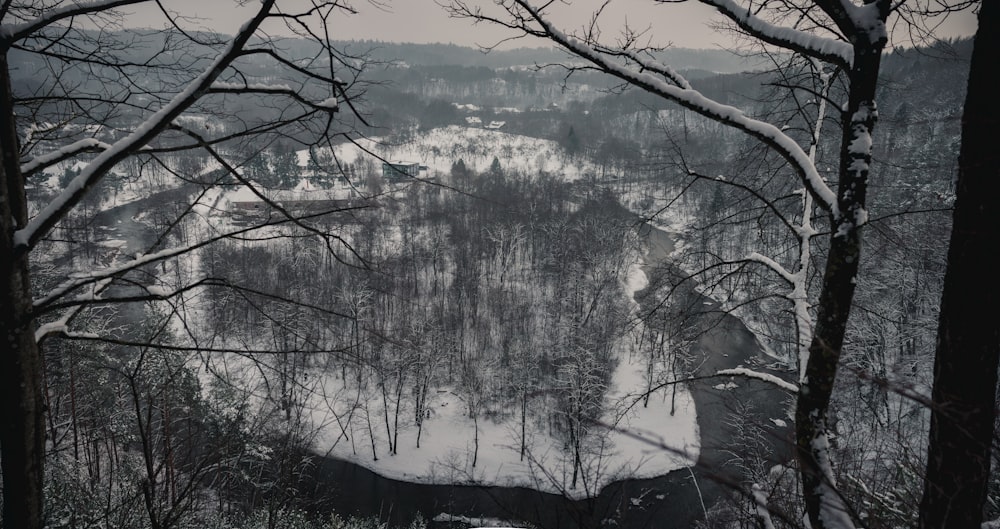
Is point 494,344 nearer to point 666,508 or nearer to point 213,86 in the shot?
point 666,508

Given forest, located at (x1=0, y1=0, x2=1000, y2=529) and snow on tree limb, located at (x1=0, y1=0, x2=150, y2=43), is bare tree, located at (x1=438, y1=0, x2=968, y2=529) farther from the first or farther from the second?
snow on tree limb, located at (x1=0, y1=0, x2=150, y2=43)

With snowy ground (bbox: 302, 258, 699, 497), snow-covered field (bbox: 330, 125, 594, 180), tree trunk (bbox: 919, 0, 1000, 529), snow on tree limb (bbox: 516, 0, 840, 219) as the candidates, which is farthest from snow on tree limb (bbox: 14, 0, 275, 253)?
snow-covered field (bbox: 330, 125, 594, 180)

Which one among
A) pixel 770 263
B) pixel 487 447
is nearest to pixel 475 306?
pixel 487 447

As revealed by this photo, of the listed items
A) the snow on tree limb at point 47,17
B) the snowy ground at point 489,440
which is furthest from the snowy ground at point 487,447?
the snow on tree limb at point 47,17

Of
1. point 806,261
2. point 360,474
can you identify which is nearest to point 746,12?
point 806,261

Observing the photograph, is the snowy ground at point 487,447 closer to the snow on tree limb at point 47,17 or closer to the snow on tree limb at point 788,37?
the snow on tree limb at point 788,37
